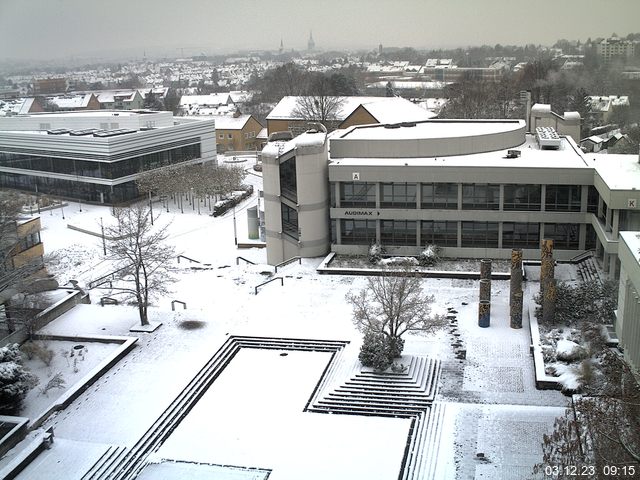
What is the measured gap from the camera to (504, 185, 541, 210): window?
35062mm

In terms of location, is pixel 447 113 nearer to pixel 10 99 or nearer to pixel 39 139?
pixel 39 139

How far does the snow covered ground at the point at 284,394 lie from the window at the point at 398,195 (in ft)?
16.4

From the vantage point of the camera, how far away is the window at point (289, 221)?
37.6 meters

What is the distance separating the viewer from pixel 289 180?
3731 centimetres

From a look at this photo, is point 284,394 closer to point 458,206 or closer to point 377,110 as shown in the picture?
point 458,206

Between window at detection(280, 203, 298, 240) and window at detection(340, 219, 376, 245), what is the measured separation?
2.46 meters

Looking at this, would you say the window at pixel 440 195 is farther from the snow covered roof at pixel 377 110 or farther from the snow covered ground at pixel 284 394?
the snow covered roof at pixel 377 110

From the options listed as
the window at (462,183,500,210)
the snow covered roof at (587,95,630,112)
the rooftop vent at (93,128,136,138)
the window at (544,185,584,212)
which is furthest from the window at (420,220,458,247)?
the snow covered roof at (587,95,630,112)

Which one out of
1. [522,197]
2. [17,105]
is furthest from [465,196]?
[17,105]

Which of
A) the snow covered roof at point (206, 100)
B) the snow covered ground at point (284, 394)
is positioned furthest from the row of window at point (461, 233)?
the snow covered roof at point (206, 100)

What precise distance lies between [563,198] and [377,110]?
36.5m

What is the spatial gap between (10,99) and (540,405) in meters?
99.5

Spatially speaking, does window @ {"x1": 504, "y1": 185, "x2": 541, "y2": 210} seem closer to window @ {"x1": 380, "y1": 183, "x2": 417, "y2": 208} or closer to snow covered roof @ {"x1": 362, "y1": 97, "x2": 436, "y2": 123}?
window @ {"x1": 380, "y1": 183, "x2": 417, "y2": 208}

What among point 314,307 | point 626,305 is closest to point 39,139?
point 314,307
